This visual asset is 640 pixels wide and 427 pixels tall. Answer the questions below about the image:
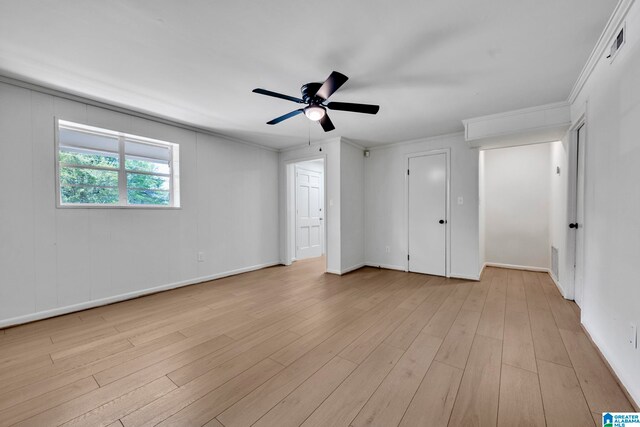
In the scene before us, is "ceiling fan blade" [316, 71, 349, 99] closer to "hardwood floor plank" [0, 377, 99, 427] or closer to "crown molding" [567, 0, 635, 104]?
"crown molding" [567, 0, 635, 104]

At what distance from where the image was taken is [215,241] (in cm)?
421

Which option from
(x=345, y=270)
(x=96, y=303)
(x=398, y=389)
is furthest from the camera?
(x=345, y=270)

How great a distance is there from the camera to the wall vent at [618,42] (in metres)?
1.59

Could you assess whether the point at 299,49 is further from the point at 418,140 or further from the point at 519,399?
the point at 418,140

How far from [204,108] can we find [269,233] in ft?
8.80

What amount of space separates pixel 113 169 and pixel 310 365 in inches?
131

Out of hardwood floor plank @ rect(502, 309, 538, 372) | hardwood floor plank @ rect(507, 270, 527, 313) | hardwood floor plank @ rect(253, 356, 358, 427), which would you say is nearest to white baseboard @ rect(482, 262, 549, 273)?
hardwood floor plank @ rect(507, 270, 527, 313)

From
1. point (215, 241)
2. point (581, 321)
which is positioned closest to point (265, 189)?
point (215, 241)

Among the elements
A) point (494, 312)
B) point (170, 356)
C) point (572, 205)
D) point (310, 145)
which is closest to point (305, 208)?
point (310, 145)

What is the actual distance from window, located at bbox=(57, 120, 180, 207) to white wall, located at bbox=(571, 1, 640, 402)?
4.63m

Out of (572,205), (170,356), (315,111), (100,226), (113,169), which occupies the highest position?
(315,111)

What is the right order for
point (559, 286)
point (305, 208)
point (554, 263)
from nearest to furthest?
point (559, 286) < point (554, 263) < point (305, 208)

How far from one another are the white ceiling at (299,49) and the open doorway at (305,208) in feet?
8.66

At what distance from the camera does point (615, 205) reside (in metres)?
1.72
